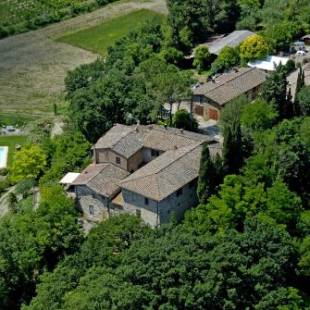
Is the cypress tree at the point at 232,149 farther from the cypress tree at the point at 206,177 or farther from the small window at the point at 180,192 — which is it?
the small window at the point at 180,192

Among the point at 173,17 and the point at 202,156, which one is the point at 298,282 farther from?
the point at 173,17

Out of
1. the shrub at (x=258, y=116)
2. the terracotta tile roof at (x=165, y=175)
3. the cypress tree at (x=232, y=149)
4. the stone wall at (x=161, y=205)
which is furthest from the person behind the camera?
the shrub at (x=258, y=116)

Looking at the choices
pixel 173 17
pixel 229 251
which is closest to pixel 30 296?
pixel 229 251

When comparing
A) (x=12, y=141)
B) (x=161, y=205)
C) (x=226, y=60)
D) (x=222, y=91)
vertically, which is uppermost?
(x=222, y=91)

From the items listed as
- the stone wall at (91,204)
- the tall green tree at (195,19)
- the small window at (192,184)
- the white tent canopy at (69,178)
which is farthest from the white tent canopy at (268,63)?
the stone wall at (91,204)

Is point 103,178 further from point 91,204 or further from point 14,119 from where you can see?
point 14,119

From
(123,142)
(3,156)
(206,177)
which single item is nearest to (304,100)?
(206,177)

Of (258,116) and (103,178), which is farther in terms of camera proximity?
(258,116)
